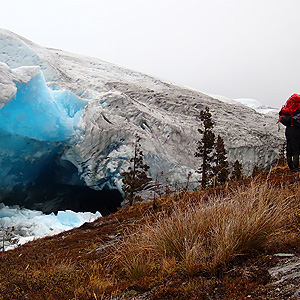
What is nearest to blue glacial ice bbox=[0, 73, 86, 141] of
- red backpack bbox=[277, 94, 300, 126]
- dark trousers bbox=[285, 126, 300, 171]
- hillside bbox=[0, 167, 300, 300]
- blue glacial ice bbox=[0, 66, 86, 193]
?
blue glacial ice bbox=[0, 66, 86, 193]

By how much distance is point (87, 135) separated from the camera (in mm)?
18141

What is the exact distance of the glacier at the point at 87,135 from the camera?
57.1 ft

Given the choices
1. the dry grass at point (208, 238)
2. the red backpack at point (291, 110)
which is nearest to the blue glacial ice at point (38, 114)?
the red backpack at point (291, 110)

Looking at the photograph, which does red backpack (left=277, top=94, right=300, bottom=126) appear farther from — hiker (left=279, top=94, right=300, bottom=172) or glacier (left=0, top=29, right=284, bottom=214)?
glacier (left=0, top=29, right=284, bottom=214)

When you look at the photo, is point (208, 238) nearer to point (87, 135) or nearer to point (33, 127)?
point (87, 135)

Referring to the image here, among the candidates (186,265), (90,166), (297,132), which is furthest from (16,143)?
(186,265)

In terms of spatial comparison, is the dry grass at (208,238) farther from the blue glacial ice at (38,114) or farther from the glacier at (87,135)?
the blue glacial ice at (38,114)

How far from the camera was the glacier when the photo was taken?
57.1 ft

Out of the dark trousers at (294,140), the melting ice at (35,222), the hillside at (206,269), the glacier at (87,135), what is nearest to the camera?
the hillside at (206,269)

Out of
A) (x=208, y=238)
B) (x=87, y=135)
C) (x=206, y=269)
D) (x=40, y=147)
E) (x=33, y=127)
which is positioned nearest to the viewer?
(x=206, y=269)

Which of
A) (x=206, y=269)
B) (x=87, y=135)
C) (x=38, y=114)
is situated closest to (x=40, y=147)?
(x=38, y=114)

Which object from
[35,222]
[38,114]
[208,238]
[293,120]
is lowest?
[35,222]

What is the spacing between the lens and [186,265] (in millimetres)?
2670

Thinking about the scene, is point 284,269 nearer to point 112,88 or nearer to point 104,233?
→ point 104,233
